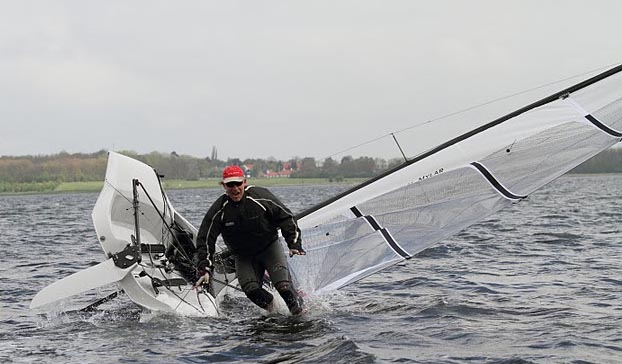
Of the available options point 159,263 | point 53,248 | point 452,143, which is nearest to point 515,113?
point 452,143

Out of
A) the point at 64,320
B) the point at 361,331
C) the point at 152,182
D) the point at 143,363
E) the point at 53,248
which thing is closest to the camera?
the point at 143,363

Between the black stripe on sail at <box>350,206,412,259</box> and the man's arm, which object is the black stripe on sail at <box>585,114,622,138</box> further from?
the man's arm

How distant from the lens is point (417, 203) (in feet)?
29.9

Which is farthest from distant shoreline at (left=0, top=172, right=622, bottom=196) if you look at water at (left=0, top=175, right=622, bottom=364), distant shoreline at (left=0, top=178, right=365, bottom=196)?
water at (left=0, top=175, right=622, bottom=364)

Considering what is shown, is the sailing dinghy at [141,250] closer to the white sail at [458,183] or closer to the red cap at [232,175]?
the red cap at [232,175]

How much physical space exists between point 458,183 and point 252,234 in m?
2.40

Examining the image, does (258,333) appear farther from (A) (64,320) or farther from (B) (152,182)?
(B) (152,182)

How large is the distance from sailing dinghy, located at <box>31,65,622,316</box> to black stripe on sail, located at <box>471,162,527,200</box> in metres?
0.01

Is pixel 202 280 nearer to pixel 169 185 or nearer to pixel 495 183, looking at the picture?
pixel 495 183

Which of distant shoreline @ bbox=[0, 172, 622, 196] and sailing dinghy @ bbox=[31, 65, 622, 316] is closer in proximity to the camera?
sailing dinghy @ bbox=[31, 65, 622, 316]

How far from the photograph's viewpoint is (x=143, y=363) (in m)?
7.23

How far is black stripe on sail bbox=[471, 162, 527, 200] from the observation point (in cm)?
873

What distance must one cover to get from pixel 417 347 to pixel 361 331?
3.16ft

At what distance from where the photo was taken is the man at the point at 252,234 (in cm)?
873
